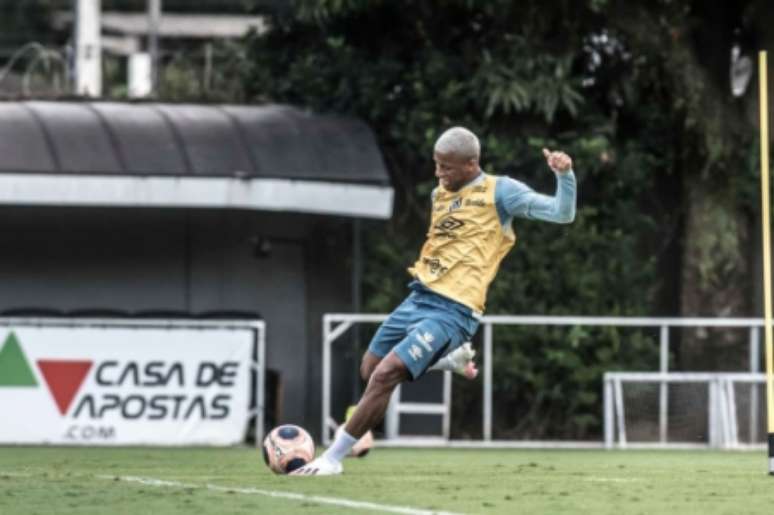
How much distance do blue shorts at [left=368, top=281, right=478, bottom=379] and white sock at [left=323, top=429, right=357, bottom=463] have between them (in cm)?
49

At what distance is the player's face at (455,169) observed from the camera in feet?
41.6

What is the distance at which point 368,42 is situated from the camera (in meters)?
25.6

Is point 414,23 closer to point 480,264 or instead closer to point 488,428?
point 488,428

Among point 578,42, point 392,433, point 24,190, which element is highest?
point 578,42

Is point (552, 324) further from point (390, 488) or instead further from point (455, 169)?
point (390, 488)

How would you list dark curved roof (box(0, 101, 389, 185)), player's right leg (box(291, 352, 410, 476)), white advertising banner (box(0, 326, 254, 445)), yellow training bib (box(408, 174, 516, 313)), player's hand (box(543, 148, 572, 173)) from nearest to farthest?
player's hand (box(543, 148, 572, 173)) → player's right leg (box(291, 352, 410, 476)) → yellow training bib (box(408, 174, 516, 313)) → white advertising banner (box(0, 326, 254, 445)) → dark curved roof (box(0, 101, 389, 185))

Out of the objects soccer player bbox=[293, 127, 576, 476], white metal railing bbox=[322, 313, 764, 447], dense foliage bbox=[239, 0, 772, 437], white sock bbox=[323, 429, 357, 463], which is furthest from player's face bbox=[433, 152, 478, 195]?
dense foliage bbox=[239, 0, 772, 437]

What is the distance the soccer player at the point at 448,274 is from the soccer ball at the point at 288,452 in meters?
0.09

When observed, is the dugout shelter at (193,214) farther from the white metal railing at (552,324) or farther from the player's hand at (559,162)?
the player's hand at (559,162)

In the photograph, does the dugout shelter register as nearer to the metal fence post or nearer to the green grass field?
the metal fence post

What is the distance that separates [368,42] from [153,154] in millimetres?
3708

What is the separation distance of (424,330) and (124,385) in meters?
8.87

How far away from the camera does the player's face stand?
12.7 metres

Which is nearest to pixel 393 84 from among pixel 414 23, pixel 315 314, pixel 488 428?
pixel 414 23
